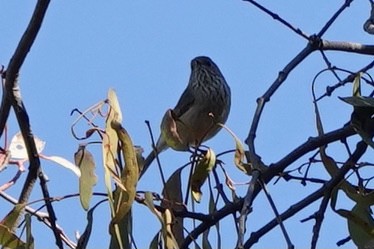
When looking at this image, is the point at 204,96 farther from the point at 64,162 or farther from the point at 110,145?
the point at 110,145

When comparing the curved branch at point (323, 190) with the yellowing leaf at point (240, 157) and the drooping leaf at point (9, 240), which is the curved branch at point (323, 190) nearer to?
the yellowing leaf at point (240, 157)

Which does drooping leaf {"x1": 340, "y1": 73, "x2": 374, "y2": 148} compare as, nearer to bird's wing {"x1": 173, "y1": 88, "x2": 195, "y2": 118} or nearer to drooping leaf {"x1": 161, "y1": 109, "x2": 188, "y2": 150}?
drooping leaf {"x1": 161, "y1": 109, "x2": 188, "y2": 150}

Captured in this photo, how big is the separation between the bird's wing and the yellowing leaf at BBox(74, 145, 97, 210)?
108 inches

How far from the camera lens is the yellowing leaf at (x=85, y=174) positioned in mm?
1362

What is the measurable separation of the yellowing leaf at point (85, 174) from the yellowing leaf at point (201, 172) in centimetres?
18

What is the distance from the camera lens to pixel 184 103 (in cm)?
441

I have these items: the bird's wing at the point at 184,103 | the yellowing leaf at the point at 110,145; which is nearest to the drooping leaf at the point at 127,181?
the yellowing leaf at the point at 110,145

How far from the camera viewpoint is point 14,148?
1727 millimetres

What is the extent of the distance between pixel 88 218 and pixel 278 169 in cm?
35

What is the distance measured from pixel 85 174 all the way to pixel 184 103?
302cm

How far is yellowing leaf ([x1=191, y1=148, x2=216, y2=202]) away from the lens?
59.8 inches

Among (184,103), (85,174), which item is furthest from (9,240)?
(184,103)

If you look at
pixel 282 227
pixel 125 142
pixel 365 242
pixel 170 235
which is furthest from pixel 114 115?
pixel 365 242

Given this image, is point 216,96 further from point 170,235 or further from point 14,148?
point 170,235
